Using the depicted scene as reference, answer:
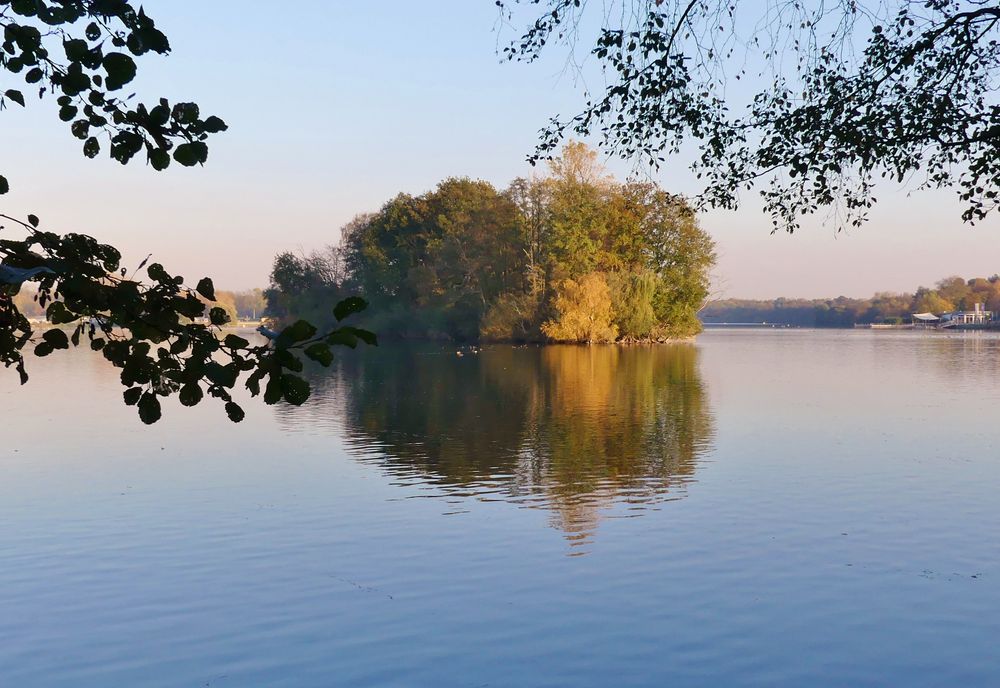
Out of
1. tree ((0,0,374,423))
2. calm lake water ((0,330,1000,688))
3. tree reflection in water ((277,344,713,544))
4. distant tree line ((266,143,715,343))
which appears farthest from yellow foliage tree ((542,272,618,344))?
tree ((0,0,374,423))

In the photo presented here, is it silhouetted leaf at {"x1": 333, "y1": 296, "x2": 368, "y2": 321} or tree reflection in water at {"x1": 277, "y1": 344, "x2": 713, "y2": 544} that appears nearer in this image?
silhouetted leaf at {"x1": 333, "y1": 296, "x2": 368, "y2": 321}

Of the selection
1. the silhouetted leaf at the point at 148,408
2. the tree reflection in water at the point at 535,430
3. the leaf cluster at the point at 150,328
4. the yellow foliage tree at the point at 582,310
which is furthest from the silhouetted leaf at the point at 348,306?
the yellow foliage tree at the point at 582,310

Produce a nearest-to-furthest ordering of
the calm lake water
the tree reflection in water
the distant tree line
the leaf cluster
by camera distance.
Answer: the leaf cluster → the calm lake water → the tree reflection in water → the distant tree line

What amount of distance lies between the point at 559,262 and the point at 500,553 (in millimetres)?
62496

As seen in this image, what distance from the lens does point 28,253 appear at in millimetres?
3586

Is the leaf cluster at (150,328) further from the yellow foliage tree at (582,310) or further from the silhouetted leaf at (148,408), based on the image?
the yellow foliage tree at (582,310)

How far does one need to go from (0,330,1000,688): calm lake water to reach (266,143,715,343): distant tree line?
4672 centimetres

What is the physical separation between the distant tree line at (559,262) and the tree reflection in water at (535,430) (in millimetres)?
25787

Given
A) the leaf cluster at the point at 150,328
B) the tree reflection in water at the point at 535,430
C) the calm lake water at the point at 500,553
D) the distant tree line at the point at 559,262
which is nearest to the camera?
the leaf cluster at the point at 150,328

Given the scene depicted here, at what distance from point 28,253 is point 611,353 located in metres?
62.1

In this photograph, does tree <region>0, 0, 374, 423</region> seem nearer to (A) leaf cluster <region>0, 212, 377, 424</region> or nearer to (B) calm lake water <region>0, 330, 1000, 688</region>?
(A) leaf cluster <region>0, 212, 377, 424</region>

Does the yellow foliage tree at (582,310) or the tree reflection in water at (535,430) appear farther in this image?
the yellow foliage tree at (582,310)

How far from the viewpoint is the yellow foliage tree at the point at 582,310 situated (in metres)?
73.2

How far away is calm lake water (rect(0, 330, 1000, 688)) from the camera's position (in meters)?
8.73
